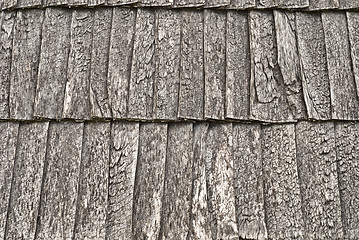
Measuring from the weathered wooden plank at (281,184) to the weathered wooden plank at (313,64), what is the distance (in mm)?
127

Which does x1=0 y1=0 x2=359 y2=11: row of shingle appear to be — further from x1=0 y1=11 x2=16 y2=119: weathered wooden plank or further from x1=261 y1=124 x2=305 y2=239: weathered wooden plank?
x1=261 y1=124 x2=305 y2=239: weathered wooden plank

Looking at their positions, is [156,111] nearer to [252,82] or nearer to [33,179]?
[252,82]

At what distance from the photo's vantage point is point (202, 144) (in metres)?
1.81

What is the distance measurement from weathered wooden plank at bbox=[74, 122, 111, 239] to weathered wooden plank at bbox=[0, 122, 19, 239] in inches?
11.0

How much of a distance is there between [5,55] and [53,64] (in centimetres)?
22

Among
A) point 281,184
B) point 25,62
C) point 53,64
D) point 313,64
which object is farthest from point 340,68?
point 25,62

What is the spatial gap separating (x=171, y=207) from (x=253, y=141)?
0.40 meters

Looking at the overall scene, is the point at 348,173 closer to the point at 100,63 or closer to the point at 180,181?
the point at 180,181

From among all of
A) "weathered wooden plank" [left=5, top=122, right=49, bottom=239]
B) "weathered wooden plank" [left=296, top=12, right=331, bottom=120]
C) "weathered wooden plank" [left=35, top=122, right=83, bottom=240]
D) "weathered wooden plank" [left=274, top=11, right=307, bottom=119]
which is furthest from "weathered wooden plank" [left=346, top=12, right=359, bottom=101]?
"weathered wooden plank" [left=5, top=122, right=49, bottom=239]

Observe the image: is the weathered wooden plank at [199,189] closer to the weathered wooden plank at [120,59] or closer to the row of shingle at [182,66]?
the row of shingle at [182,66]

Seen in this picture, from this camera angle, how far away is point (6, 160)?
1.85 meters

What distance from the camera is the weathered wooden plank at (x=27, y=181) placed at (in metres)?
1.78

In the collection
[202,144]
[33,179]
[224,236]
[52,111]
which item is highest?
[52,111]

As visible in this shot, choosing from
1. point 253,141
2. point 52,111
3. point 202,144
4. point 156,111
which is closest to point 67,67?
point 52,111
